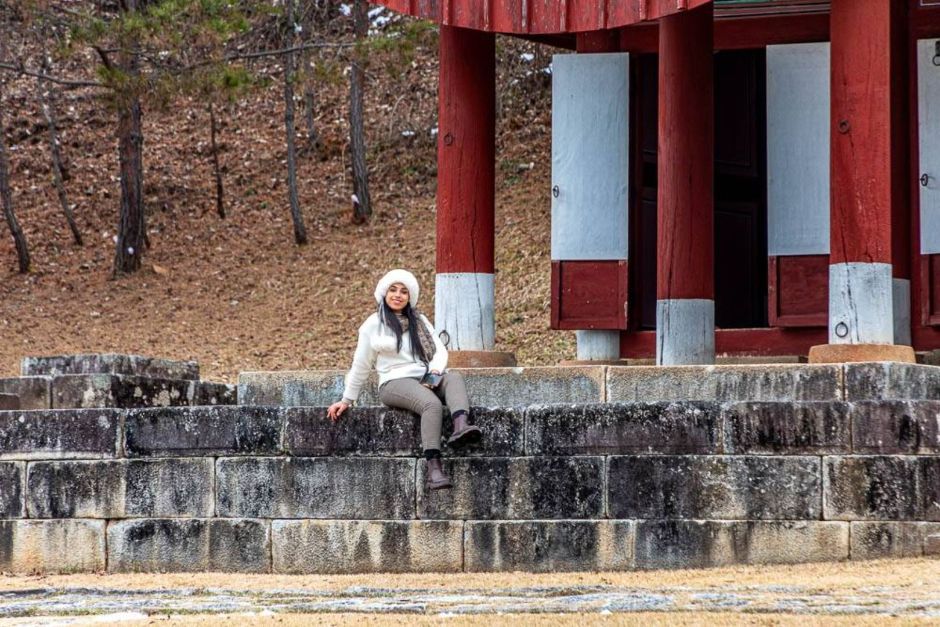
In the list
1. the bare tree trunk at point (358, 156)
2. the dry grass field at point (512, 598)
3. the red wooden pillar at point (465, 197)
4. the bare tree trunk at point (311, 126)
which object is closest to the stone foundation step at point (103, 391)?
the red wooden pillar at point (465, 197)

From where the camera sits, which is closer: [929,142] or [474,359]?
[474,359]

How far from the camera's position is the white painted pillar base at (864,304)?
9.16m

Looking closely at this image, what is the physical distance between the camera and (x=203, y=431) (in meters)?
8.77

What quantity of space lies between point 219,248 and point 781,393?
1651 centimetres

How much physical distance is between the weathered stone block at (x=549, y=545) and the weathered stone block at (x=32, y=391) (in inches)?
179

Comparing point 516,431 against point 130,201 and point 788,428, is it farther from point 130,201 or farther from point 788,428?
point 130,201

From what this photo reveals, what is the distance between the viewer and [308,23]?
99.0 ft

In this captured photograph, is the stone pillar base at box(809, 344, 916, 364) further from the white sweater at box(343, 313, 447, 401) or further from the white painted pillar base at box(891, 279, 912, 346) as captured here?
the white sweater at box(343, 313, 447, 401)

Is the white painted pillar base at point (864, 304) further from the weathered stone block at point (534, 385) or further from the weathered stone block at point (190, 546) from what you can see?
the weathered stone block at point (190, 546)

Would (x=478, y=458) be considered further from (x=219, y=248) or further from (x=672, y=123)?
(x=219, y=248)

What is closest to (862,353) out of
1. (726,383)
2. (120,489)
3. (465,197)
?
(726,383)

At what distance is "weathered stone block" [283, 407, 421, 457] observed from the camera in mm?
8438

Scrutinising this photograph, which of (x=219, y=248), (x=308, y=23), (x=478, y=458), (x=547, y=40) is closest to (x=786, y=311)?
(x=547, y=40)

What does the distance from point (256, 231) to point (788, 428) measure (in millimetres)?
17765
